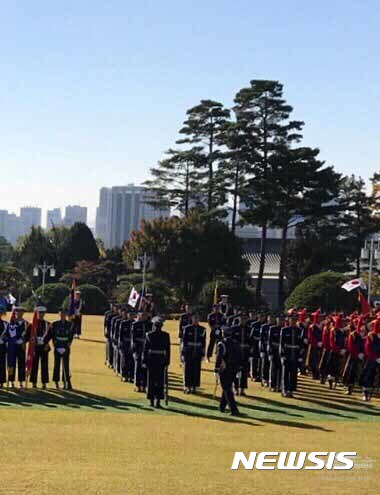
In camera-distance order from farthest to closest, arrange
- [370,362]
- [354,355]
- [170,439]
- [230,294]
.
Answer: [230,294]
[354,355]
[370,362]
[170,439]

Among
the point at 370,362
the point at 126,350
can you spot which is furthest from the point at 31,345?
the point at 370,362

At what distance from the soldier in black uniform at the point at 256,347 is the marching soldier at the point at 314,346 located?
61.8 inches

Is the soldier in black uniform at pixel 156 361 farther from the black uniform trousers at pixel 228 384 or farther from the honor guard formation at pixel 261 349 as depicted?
the black uniform trousers at pixel 228 384

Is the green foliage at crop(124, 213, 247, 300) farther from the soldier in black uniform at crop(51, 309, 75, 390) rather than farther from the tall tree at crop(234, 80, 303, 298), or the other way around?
the soldier in black uniform at crop(51, 309, 75, 390)

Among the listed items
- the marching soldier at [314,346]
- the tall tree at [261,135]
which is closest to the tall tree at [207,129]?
the tall tree at [261,135]

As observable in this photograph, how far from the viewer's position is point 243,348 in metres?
22.2

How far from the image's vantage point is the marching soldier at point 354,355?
22.4 m

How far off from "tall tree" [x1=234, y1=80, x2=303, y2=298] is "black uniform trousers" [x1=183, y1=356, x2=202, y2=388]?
1735 inches

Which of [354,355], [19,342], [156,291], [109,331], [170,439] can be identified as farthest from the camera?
[156,291]

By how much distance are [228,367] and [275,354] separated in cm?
468

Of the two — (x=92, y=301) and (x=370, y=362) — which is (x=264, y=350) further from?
(x=92, y=301)

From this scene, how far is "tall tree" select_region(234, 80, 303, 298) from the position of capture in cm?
6538

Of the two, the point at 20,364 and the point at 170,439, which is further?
the point at 20,364

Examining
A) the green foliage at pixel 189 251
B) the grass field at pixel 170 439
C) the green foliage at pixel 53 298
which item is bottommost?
the grass field at pixel 170 439
